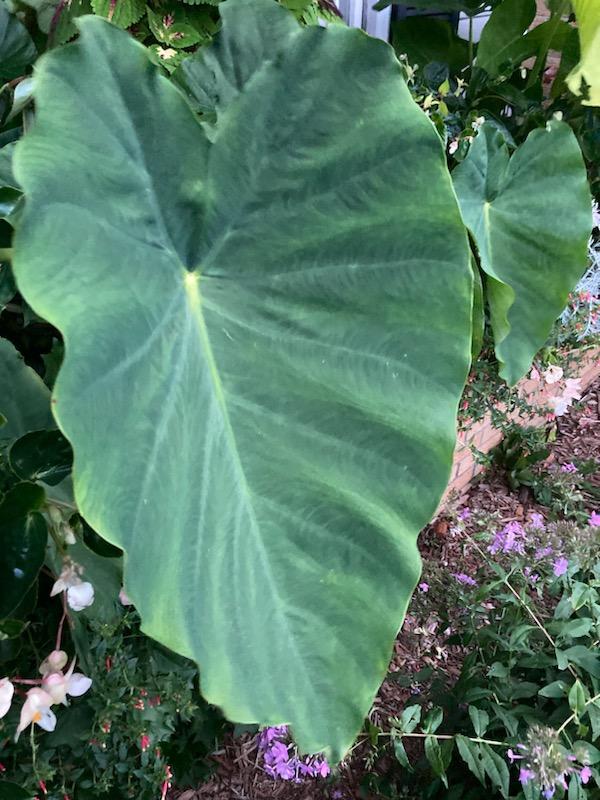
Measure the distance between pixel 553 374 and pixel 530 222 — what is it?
18.5 inches

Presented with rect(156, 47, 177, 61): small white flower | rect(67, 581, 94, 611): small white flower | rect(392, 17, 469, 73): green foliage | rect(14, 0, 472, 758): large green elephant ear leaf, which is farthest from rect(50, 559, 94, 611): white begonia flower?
rect(392, 17, 469, 73): green foliage

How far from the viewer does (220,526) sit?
0.57m

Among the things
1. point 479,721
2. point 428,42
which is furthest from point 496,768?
point 428,42

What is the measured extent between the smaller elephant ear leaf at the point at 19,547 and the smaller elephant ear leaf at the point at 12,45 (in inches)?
30.0

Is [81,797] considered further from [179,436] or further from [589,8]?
[589,8]

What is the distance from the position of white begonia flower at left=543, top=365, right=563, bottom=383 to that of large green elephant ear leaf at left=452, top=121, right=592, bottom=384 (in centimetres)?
39

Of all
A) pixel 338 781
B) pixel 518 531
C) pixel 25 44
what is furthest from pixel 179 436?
pixel 338 781

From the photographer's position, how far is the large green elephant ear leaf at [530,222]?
115 centimetres

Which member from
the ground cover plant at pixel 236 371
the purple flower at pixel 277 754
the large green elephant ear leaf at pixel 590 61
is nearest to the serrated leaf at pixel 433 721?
the purple flower at pixel 277 754

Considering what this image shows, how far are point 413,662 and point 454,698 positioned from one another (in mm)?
386

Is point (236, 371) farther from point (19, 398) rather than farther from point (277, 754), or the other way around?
point (277, 754)

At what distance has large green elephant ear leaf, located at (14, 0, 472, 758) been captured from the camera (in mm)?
514

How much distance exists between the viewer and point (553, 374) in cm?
153

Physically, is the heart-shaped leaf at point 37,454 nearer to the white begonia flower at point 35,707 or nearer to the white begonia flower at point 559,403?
the white begonia flower at point 35,707
